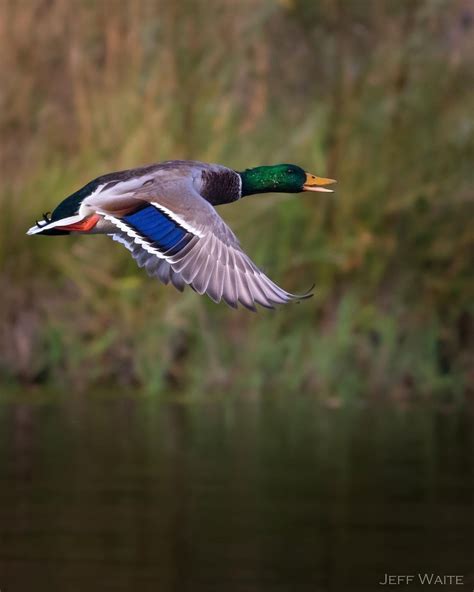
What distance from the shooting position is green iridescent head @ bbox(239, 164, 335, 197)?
7160 mm

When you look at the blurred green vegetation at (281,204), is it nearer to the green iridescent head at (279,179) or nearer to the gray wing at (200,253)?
the green iridescent head at (279,179)

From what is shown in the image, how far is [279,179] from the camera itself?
7.25m

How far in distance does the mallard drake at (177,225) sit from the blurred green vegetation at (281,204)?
16.7 feet

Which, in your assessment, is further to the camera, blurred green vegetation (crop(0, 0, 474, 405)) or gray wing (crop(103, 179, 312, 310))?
blurred green vegetation (crop(0, 0, 474, 405))

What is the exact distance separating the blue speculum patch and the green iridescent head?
2.84 feet

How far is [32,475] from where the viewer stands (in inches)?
393

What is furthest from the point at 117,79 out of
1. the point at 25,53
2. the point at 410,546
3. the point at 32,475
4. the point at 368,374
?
the point at 410,546

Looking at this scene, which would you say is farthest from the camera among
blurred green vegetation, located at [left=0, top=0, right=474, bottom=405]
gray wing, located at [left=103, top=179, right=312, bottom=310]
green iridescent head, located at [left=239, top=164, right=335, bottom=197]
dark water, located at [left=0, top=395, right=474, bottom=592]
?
blurred green vegetation, located at [left=0, top=0, right=474, bottom=405]

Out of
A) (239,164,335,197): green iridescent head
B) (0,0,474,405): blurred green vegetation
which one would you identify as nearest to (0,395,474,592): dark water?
(0,0,474,405): blurred green vegetation

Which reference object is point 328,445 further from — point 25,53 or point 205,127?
point 25,53

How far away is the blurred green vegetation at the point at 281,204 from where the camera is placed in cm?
1204

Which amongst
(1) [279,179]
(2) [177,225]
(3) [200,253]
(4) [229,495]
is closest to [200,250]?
(3) [200,253]

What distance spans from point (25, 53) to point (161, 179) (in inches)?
259

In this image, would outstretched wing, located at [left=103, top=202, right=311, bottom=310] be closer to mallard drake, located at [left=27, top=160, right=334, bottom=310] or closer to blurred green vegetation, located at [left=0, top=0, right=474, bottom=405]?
mallard drake, located at [left=27, top=160, right=334, bottom=310]
